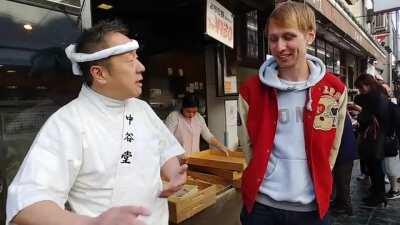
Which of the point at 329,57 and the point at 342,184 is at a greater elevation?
the point at 329,57

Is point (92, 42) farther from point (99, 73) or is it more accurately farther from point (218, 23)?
point (218, 23)

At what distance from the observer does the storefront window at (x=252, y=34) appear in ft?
22.9

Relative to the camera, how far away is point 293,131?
2.06 m

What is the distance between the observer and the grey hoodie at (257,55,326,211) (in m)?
2.04

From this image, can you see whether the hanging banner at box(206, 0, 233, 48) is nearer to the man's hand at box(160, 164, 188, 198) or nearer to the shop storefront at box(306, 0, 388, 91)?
the shop storefront at box(306, 0, 388, 91)

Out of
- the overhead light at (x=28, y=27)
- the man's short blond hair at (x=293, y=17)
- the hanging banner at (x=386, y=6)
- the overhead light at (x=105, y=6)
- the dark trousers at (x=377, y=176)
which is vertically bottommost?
the dark trousers at (x=377, y=176)

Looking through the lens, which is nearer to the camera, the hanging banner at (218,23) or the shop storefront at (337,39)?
the hanging banner at (218,23)

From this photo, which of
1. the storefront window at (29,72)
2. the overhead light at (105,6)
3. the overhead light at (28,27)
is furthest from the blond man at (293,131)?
the overhead light at (105,6)

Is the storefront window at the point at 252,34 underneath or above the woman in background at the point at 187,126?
above

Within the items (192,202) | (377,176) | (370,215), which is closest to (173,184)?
(192,202)

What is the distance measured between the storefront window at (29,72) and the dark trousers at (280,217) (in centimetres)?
157

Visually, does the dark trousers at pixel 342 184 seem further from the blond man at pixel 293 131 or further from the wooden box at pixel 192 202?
the blond man at pixel 293 131

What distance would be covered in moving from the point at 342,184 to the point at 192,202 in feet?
9.57

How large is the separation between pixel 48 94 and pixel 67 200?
1.34 meters
